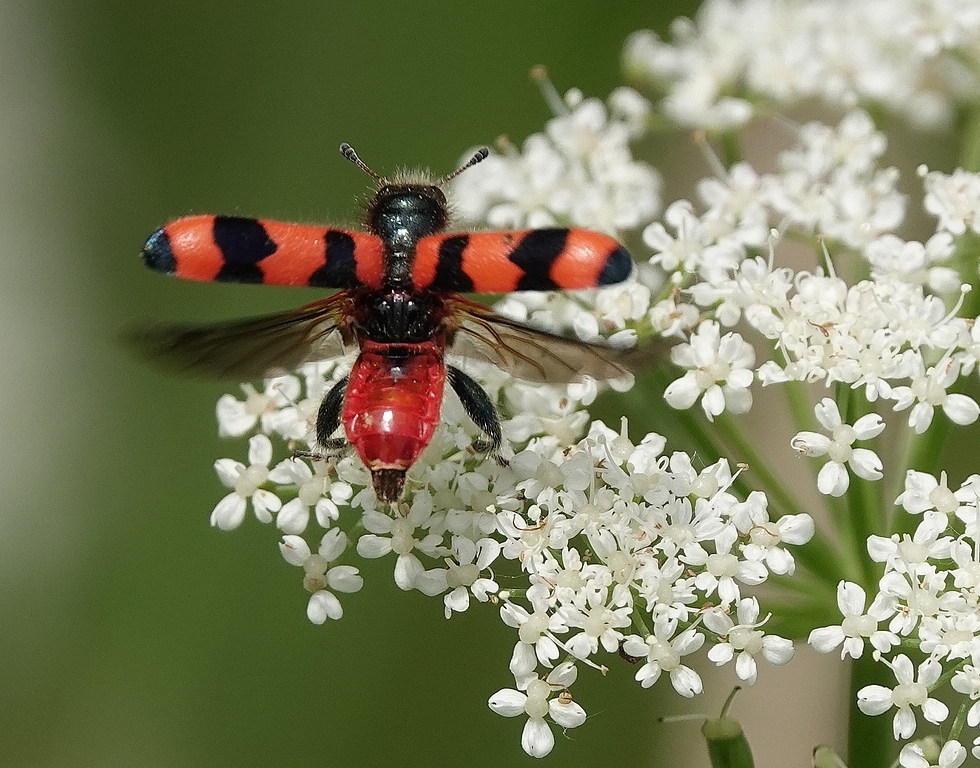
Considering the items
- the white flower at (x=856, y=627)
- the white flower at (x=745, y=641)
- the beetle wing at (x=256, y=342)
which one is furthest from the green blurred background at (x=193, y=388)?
the white flower at (x=856, y=627)

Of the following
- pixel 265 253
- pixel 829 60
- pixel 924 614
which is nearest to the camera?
pixel 924 614

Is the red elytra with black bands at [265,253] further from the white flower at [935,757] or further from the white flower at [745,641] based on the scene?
the white flower at [935,757]

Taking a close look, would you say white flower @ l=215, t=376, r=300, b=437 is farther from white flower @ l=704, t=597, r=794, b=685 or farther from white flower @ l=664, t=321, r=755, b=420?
white flower @ l=704, t=597, r=794, b=685

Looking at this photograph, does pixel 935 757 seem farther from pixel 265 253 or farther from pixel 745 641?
pixel 265 253

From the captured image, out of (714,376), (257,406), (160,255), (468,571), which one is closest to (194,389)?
(257,406)

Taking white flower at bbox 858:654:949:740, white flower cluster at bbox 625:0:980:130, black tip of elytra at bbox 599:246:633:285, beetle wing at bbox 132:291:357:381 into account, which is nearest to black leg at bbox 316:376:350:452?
beetle wing at bbox 132:291:357:381

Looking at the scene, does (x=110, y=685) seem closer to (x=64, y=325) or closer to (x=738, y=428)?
(x=64, y=325)
